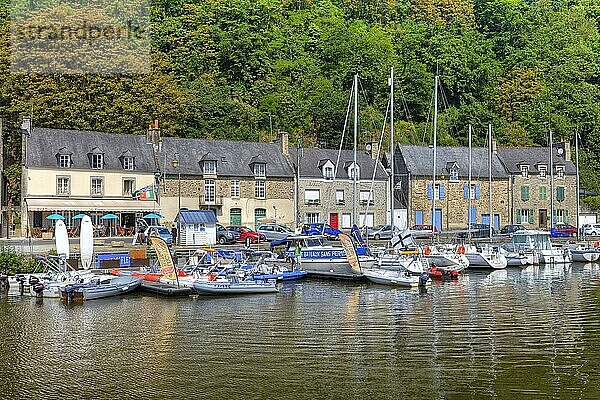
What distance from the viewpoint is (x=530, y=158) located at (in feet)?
212

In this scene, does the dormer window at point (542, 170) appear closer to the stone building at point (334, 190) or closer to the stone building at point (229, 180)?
the stone building at point (334, 190)

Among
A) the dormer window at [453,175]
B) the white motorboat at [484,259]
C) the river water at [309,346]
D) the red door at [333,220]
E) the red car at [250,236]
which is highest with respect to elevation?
the dormer window at [453,175]

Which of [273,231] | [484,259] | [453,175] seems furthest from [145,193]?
[453,175]

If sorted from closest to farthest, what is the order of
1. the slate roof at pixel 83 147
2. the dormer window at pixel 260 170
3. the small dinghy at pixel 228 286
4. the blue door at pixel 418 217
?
the small dinghy at pixel 228 286 → the slate roof at pixel 83 147 → the dormer window at pixel 260 170 → the blue door at pixel 418 217

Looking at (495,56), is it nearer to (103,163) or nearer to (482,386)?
(103,163)

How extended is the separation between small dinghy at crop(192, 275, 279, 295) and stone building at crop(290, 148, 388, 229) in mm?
24505

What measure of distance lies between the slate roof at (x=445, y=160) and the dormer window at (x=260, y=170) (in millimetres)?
11383

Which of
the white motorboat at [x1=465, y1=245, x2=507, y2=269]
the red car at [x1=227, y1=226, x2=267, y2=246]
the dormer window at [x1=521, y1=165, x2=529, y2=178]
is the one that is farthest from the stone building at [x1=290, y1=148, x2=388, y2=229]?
the white motorboat at [x1=465, y1=245, x2=507, y2=269]

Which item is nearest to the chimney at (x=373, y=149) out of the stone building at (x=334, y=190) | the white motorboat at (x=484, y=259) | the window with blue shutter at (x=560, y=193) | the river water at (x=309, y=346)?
the stone building at (x=334, y=190)

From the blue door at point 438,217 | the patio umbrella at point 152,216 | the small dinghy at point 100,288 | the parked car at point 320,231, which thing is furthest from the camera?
the blue door at point 438,217

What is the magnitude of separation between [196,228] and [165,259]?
41.5 feet

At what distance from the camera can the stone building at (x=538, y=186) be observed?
63.4 metres

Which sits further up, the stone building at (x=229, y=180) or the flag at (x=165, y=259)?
the stone building at (x=229, y=180)

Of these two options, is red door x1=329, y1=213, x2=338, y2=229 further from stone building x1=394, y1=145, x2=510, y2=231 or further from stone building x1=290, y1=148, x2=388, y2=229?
stone building x1=394, y1=145, x2=510, y2=231
